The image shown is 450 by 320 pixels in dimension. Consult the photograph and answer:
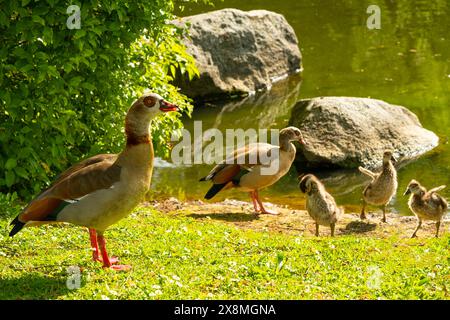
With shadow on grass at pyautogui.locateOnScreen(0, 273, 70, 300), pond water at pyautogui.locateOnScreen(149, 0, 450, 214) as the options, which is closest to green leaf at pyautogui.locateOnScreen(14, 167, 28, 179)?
shadow on grass at pyautogui.locateOnScreen(0, 273, 70, 300)

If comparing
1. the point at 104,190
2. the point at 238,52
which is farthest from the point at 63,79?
the point at 238,52

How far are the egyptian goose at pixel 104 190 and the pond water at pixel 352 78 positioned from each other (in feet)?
21.3

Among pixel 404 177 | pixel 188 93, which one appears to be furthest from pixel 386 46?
pixel 404 177

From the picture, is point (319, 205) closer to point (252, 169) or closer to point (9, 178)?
point (252, 169)

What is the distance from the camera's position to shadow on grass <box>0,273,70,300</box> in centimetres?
803

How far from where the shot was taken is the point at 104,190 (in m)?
8.66

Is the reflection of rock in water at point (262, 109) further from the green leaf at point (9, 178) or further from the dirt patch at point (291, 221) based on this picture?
the green leaf at point (9, 178)

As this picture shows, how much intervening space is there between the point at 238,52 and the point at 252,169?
9072mm

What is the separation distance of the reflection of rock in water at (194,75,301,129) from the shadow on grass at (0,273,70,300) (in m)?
11.3

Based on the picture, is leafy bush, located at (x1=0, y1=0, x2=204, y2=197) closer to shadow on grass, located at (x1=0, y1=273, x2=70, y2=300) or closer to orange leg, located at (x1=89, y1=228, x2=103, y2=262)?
orange leg, located at (x1=89, y1=228, x2=103, y2=262)

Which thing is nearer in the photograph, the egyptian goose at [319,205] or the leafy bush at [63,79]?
the leafy bush at [63,79]

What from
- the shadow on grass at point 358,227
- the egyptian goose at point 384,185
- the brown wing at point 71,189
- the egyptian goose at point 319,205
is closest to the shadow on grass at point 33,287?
the brown wing at point 71,189

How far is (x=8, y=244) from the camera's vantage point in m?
9.98

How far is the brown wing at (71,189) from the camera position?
343 inches
